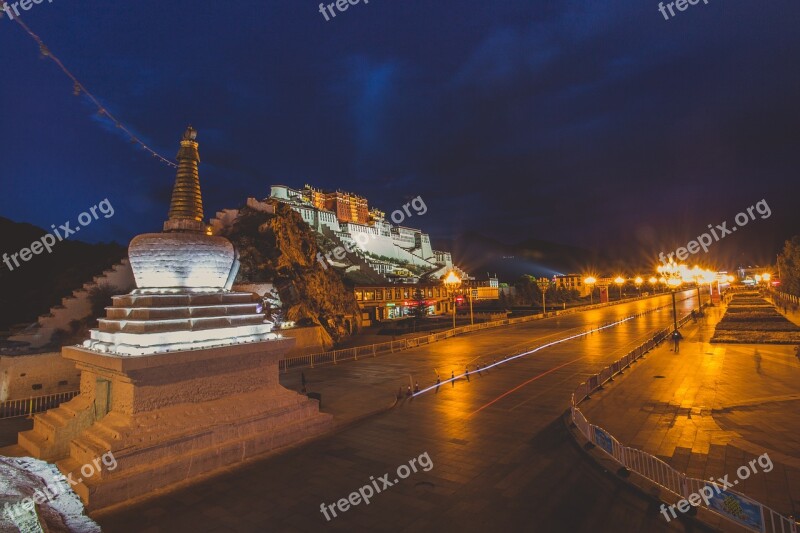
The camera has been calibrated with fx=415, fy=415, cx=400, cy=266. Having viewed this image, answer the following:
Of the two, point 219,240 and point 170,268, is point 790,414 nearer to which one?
point 219,240

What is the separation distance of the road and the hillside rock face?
69.8 ft

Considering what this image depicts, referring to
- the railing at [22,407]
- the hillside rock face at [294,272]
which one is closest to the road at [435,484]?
the railing at [22,407]

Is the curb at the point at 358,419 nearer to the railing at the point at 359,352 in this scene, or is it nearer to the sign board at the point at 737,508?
the railing at the point at 359,352

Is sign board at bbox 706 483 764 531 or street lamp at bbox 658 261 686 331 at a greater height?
street lamp at bbox 658 261 686 331

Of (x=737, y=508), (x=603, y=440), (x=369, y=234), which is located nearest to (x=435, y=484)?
(x=603, y=440)

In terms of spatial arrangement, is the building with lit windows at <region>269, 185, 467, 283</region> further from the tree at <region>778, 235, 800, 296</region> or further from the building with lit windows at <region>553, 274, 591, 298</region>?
the tree at <region>778, 235, 800, 296</region>

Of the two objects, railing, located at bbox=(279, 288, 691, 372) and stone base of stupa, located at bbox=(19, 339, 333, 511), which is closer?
stone base of stupa, located at bbox=(19, 339, 333, 511)

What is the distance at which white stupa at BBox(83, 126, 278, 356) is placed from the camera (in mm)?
10336

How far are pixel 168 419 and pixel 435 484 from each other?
6.37 m

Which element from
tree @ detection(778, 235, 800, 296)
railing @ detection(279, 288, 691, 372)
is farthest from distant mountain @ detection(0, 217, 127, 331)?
tree @ detection(778, 235, 800, 296)

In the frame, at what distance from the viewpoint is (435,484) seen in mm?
8422

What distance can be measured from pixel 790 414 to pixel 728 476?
221 inches

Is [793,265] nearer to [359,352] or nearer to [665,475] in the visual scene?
[359,352]

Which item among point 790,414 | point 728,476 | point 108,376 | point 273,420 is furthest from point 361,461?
point 790,414
